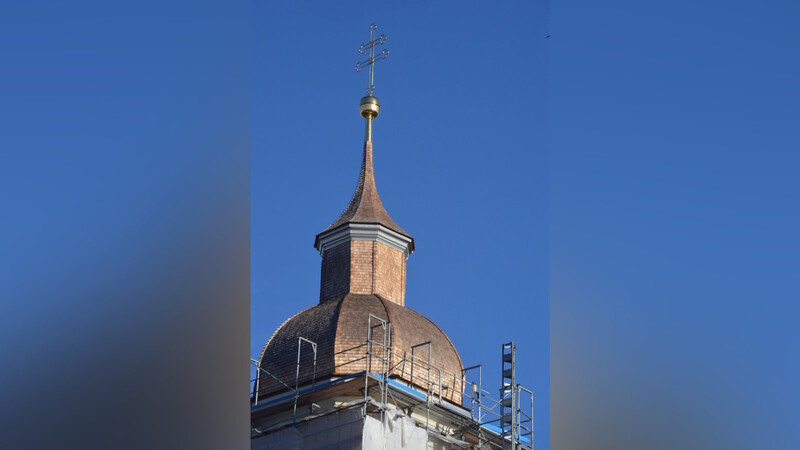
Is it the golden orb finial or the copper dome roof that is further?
the golden orb finial

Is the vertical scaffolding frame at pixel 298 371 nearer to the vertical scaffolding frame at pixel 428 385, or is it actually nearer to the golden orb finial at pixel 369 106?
the vertical scaffolding frame at pixel 428 385

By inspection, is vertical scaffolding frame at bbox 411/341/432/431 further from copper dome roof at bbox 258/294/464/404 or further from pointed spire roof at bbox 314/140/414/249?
pointed spire roof at bbox 314/140/414/249

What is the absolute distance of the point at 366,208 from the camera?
33.0m

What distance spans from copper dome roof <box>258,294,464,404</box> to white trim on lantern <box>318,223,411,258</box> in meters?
2.24

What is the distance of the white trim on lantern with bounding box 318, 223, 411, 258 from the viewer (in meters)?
31.8

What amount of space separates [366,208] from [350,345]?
6.10 meters

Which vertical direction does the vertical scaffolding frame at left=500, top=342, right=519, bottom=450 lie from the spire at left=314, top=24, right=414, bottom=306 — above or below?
below

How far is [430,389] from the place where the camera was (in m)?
26.7

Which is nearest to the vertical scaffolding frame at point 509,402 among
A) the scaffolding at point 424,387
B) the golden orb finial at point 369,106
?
the scaffolding at point 424,387

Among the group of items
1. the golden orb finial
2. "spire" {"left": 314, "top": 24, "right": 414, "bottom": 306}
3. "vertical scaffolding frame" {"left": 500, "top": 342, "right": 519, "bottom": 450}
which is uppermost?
the golden orb finial

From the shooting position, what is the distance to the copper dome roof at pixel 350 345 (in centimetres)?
2730

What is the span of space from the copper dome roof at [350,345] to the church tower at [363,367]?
0.03 meters

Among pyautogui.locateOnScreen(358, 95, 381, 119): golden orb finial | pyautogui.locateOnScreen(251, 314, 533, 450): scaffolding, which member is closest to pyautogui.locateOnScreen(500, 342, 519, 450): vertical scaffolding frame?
pyautogui.locateOnScreen(251, 314, 533, 450): scaffolding
